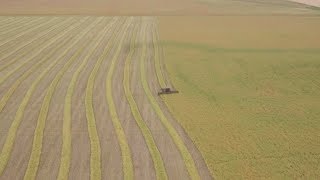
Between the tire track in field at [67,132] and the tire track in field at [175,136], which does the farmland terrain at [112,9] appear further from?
the tire track in field at [175,136]

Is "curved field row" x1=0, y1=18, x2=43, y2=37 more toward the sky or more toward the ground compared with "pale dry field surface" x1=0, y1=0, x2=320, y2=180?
more toward the ground

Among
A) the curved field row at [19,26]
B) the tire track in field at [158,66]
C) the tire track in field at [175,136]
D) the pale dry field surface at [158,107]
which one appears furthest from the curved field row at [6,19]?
the tire track in field at [175,136]

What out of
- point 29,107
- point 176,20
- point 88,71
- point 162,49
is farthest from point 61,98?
point 176,20

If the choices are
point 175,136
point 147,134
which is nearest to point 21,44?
point 147,134

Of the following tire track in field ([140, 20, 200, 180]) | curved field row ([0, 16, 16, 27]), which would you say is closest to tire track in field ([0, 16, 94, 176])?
tire track in field ([140, 20, 200, 180])

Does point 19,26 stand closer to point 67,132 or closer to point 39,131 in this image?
point 39,131

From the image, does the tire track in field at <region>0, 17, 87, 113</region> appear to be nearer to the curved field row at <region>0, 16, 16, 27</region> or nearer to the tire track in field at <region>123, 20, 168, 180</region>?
the tire track in field at <region>123, 20, 168, 180</region>
